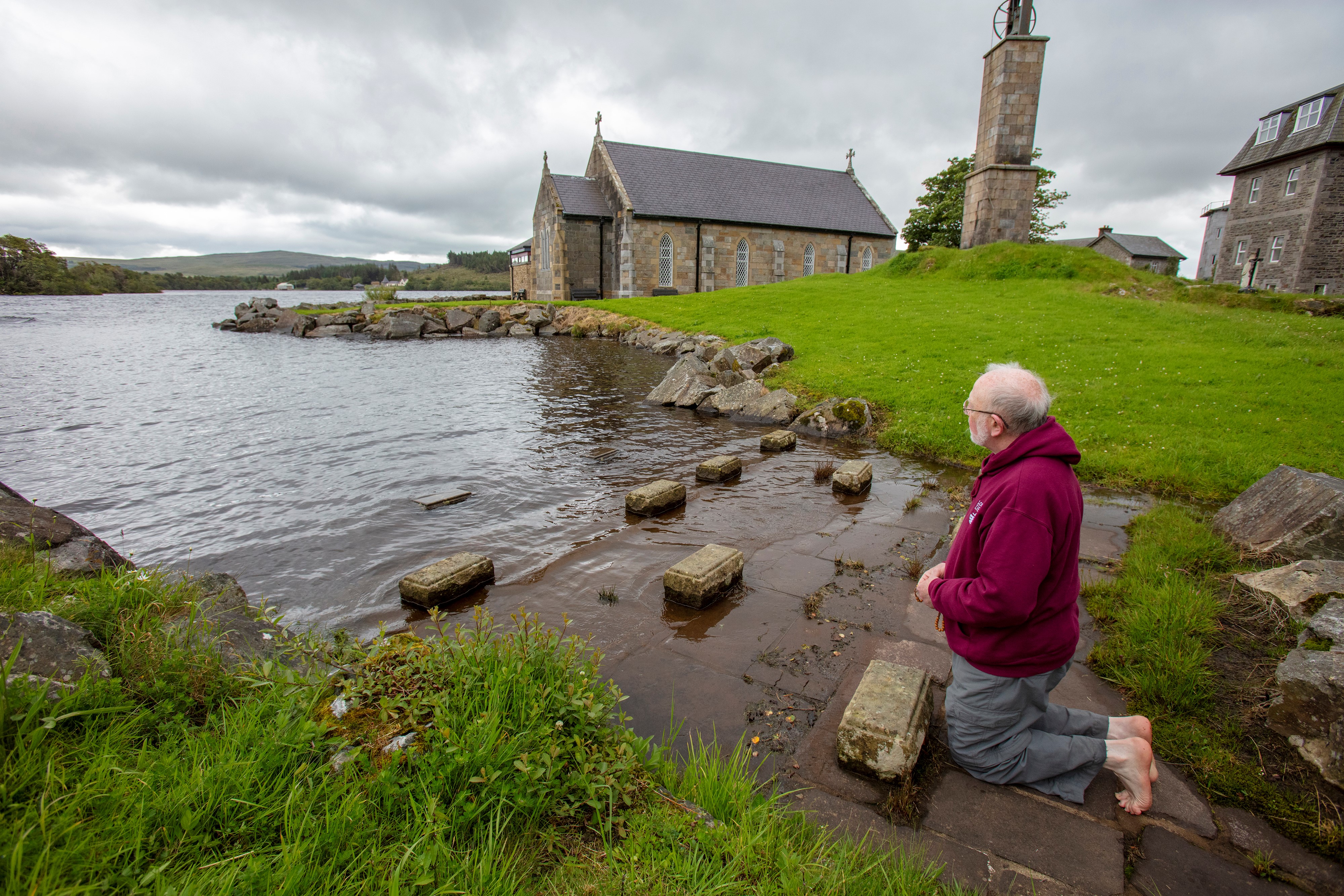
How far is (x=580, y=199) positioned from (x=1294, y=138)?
4493 centimetres

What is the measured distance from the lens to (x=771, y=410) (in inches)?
501

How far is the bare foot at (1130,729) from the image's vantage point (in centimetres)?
307

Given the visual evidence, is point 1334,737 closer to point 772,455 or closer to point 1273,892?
point 1273,892

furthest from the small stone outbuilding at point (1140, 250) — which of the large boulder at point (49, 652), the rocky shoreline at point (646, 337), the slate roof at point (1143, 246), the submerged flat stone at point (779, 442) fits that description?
the large boulder at point (49, 652)

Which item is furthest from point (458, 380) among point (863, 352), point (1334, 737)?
point (1334, 737)

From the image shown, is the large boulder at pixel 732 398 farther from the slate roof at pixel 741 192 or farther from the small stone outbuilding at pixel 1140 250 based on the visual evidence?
the small stone outbuilding at pixel 1140 250

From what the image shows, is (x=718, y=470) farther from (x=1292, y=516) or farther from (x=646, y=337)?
(x=646, y=337)

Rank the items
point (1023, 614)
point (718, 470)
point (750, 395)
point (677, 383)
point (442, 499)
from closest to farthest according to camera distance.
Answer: point (1023, 614) < point (442, 499) < point (718, 470) < point (750, 395) < point (677, 383)

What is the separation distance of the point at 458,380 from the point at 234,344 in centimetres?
2040

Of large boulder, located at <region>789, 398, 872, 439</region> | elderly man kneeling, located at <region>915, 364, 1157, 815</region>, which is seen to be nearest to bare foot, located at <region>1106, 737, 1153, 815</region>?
elderly man kneeling, located at <region>915, 364, 1157, 815</region>

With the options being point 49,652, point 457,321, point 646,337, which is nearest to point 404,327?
point 457,321

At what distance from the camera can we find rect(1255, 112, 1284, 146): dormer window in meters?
36.5

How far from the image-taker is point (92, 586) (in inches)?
141

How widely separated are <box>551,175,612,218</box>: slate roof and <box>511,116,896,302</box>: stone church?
8 centimetres
